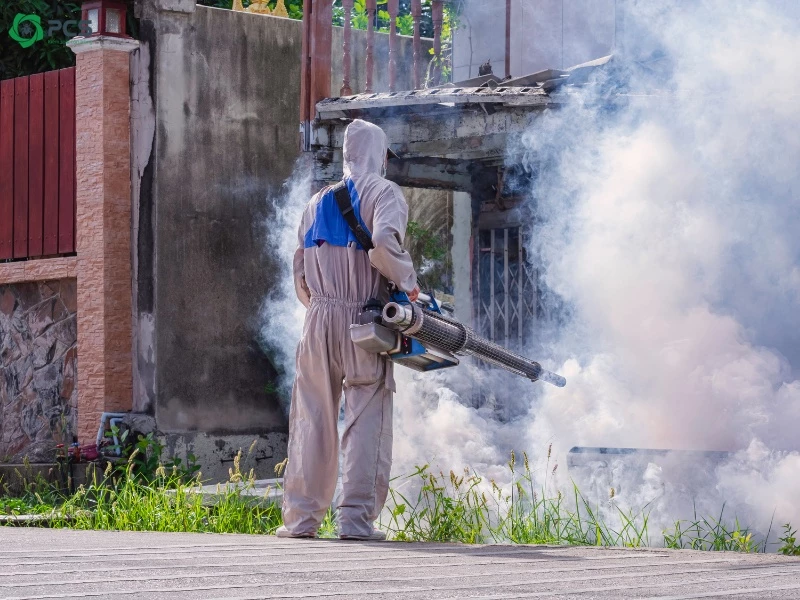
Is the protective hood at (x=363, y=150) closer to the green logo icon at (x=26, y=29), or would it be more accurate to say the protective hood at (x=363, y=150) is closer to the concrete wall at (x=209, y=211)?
the concrete wall at (x=209, y=211)

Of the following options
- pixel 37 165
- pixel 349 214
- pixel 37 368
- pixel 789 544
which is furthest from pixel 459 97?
pixel 37 368

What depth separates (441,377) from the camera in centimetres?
1098

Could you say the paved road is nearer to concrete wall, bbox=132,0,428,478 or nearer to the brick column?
the brick column

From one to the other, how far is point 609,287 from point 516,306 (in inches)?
72.3

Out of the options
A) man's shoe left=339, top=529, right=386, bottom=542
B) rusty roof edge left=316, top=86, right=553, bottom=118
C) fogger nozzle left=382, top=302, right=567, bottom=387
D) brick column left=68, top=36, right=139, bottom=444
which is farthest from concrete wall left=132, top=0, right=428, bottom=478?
man's shoe left=339, top=529, right=386, bottom=542

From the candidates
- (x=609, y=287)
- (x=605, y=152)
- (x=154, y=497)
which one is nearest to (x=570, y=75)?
(x=605, y=152)

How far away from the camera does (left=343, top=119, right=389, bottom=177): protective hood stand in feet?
21.4

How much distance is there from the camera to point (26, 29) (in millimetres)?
14734

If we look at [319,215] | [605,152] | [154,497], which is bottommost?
[154,497]

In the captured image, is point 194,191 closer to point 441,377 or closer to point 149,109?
point 149,109

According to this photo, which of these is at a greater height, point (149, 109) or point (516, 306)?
point (149, 109)

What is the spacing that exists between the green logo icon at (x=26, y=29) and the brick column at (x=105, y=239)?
3.23 meters

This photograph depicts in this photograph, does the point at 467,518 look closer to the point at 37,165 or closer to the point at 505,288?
the point at 505,288

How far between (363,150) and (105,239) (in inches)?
215
